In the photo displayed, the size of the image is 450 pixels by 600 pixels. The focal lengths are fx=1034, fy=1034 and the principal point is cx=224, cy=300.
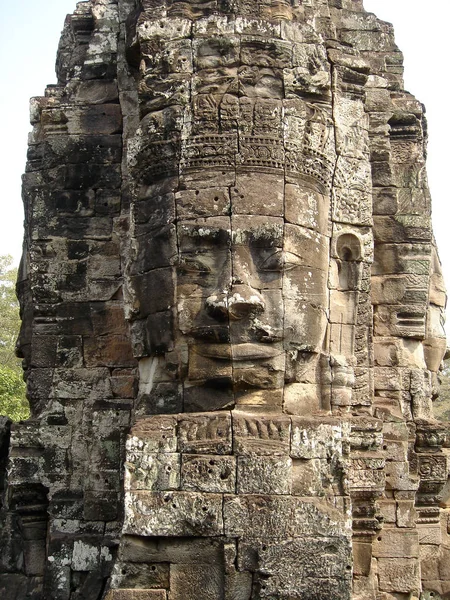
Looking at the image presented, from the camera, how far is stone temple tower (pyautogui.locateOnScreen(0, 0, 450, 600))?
7.87 metres

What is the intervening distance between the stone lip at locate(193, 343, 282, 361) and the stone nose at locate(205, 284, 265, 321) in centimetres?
23

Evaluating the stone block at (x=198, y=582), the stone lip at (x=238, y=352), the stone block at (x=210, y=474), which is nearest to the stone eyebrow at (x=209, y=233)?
the stone lip at (x=238, y=352)

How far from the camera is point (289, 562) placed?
7.68 meters

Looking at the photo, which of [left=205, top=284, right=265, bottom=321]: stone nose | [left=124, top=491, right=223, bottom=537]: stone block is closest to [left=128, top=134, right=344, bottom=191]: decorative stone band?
[left=205, top=284, right=265, bottom=321]: stone nose

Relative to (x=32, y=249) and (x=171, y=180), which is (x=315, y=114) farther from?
(x=32, y=249)

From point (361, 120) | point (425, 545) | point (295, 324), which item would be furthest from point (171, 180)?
point (425, 545)

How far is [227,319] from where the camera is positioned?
8180 mm

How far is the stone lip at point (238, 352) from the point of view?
815 cm

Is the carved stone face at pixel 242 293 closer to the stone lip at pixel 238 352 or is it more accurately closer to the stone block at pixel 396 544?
the stone lip at pixel 238 352

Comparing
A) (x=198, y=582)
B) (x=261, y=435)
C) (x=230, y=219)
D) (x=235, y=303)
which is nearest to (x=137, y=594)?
(x=198, y=582)

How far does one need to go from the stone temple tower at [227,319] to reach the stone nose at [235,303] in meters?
0.02

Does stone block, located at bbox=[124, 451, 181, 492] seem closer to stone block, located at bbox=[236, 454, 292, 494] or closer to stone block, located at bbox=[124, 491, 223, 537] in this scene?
stone block, located at bbox=[124, 491, 223, 537]

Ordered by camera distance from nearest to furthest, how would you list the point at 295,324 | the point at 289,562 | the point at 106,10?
1. the point at 289,562
2. the point at 295,324
3. the point at 106,10

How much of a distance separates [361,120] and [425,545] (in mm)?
4142
